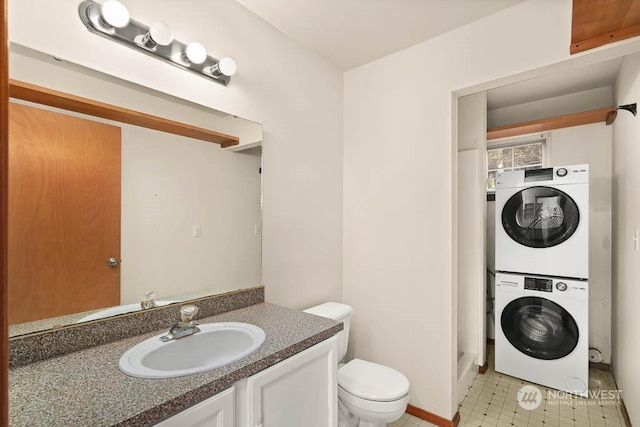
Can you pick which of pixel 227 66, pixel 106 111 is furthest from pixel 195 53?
pixel 106 111

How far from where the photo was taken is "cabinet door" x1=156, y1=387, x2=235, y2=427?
823 millimetres

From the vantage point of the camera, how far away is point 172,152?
1.48 m

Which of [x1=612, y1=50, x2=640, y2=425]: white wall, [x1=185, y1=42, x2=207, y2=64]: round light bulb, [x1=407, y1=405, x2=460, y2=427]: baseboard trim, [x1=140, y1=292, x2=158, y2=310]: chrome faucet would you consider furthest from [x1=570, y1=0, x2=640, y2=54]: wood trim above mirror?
[x1=140, y1=292, x2=158, y2=310]: chrome faucet

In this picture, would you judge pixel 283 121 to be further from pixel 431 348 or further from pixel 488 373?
pixel 488 373

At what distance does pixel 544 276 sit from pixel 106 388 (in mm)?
2994

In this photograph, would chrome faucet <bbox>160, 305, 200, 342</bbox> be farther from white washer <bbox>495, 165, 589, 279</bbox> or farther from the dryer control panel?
the dryer control panel

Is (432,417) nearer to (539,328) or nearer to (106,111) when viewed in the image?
(539,328)

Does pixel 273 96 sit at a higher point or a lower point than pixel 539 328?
higher

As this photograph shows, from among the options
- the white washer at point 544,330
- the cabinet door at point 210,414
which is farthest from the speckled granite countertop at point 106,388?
the white washer at point 544,330

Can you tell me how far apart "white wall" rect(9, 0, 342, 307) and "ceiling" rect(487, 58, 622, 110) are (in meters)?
1.86

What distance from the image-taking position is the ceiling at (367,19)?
5.68 ft

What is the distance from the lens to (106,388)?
86 cm

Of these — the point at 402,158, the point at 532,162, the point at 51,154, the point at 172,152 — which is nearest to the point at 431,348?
the point at 402,158

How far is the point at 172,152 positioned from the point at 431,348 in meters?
2.01
